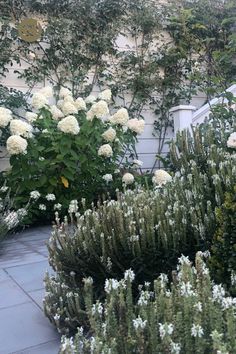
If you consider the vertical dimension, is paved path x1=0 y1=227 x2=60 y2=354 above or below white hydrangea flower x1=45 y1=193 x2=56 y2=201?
below

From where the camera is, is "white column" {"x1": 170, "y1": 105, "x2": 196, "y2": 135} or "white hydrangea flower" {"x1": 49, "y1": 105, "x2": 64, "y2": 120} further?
"white column" {"x1": 170, "y1": 105, "x2": 196, "y2": 135}

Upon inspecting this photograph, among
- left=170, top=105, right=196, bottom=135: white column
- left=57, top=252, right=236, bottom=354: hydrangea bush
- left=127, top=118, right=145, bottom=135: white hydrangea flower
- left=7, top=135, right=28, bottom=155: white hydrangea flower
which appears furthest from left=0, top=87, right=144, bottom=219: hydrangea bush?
left=57, top=252, right=236, bottom=354: hydrangea bush

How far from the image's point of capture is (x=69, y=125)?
4.75m

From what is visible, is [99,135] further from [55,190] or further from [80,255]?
[80,255]

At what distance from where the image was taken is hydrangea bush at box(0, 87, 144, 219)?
4.80m

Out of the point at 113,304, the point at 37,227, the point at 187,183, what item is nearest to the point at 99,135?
the point at 37,227

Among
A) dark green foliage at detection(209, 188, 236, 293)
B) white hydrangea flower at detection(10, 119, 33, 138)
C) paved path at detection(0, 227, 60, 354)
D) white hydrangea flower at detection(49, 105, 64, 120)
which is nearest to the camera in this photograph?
dark green foliage at detection(209, 188, 236, 293)

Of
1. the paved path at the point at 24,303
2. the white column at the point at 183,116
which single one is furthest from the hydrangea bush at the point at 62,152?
the white column at the point at 183,116

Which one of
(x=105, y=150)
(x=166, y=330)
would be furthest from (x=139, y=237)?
(x=105, y=150)

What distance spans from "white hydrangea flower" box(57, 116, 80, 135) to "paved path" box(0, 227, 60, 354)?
1349mm

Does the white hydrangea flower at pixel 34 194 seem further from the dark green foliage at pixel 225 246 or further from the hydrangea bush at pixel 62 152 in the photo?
the dark green foliage at pixel 225 246

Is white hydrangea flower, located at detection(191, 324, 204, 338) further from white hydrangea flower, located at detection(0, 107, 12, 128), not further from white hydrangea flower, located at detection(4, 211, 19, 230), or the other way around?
Answer: white hydrangea flower, located at detection(0, 107, 12, 128)

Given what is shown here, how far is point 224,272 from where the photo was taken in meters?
1.94

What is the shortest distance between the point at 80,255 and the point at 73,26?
534 centimetres
